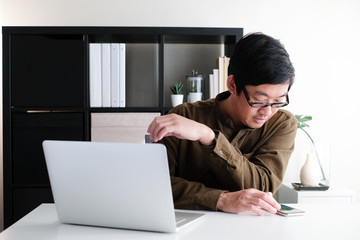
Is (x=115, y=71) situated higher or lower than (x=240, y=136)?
higher

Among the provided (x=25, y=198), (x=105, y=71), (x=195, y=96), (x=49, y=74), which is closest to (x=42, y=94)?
(x=49, y=74)

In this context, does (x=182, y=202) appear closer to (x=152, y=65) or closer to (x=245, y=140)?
(x=245, y=140)

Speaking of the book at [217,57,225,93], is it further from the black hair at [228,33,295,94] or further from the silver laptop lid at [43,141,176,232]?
the silver laptop lid at [43,141,176,232]

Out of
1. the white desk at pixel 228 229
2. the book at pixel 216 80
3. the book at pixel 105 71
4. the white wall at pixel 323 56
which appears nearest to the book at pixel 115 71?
the book at pixel 105 71

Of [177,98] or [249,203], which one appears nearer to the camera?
[249,203]

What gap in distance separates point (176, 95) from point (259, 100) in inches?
71.2

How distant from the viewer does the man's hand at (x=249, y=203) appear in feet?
4.73

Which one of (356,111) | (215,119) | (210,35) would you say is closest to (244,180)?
(215,119)

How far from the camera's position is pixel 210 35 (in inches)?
133

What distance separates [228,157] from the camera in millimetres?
1580

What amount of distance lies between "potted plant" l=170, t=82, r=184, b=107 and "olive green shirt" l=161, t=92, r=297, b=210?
57.5 inches

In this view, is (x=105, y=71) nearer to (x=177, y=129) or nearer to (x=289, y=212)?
(x=177, y=129)

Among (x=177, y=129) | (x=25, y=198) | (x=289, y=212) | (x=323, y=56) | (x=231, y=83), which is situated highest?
(x=323, y=56)

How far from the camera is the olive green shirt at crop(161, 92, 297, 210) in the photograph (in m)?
1.60
